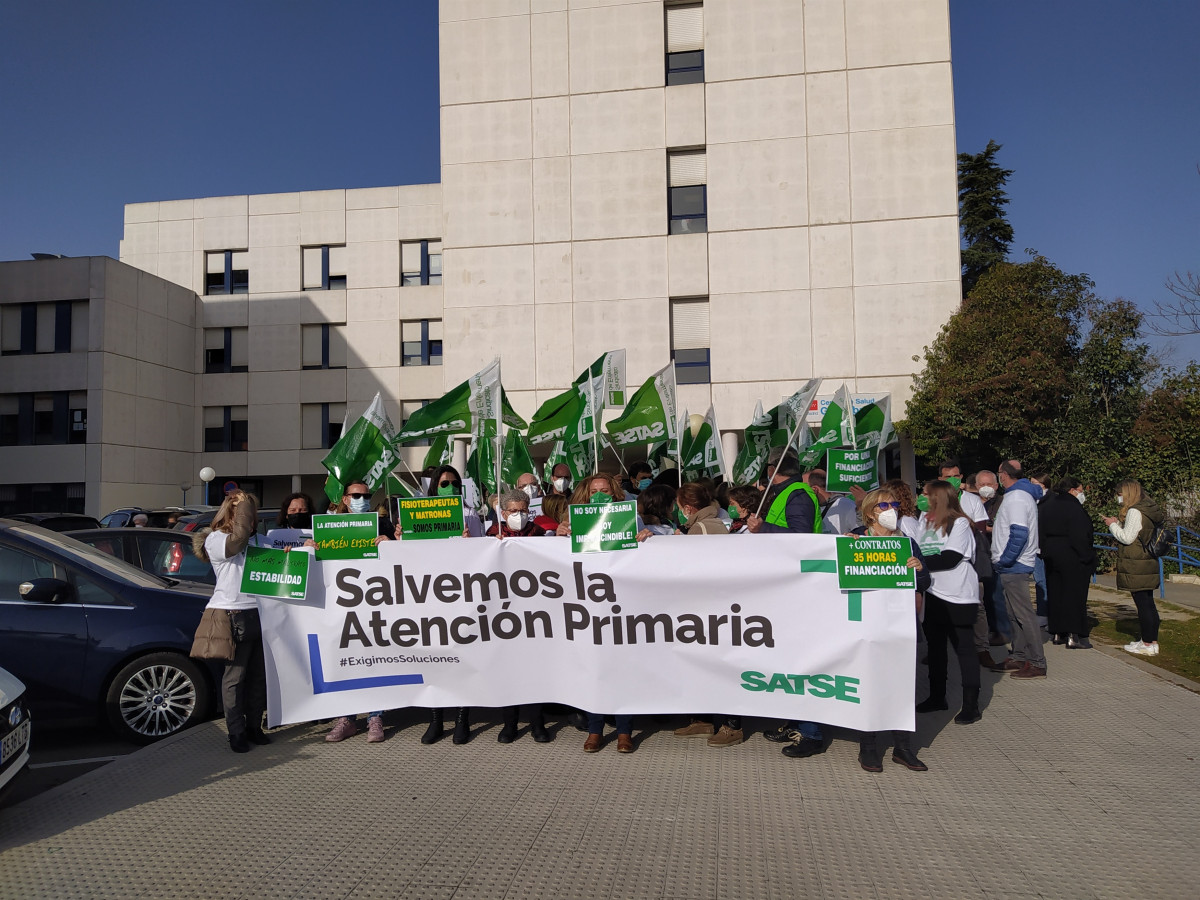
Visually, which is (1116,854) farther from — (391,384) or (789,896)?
(391,384)

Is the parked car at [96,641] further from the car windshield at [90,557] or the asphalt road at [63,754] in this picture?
the asphalt road at [63,754]

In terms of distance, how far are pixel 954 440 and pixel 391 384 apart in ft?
69.0

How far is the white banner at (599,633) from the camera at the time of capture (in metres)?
5.71

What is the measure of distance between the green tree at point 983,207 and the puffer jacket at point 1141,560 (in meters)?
39.0

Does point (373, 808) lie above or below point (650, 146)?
below

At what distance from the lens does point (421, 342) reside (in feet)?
114

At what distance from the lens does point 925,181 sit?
964 inches

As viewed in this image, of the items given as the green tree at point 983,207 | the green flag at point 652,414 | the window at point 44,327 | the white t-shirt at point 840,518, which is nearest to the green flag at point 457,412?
the green flag at point 652,414

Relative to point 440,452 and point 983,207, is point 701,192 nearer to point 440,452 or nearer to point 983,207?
point 440,452

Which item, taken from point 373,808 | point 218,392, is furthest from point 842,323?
point 218,392

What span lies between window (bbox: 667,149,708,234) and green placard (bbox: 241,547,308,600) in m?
21.4

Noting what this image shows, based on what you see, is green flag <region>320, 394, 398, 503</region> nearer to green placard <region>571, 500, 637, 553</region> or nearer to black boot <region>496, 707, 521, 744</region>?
black boot <region>496, 707, 521, 744</region>

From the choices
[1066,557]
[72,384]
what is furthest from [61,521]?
[72,384]

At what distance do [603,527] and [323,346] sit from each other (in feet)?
105
